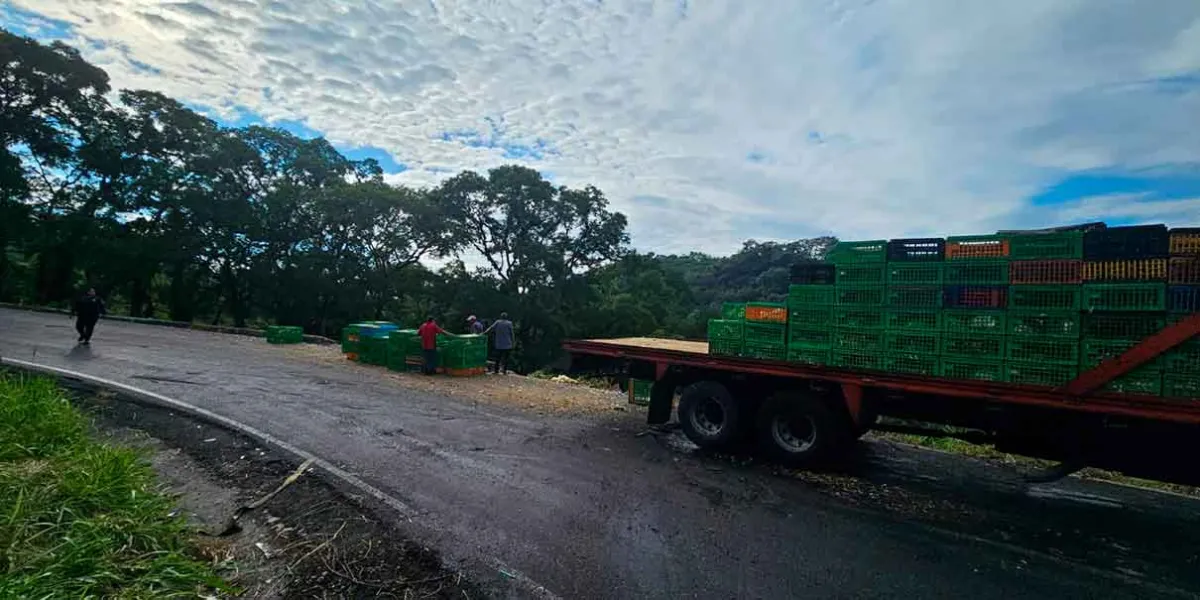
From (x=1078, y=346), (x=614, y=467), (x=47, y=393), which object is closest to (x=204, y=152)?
(x=47, y=393)

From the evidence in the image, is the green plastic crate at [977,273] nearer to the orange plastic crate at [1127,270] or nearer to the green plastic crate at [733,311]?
the orange plastic crate at [1127,270]

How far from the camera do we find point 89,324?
49.0 ft

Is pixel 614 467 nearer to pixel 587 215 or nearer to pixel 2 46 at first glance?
→ pixel 587 215

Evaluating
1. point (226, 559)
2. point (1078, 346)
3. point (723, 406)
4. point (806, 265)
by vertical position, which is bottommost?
point (226, 559)

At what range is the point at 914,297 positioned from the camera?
616cm

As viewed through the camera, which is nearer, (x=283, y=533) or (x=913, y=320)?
(x=283, y=533)

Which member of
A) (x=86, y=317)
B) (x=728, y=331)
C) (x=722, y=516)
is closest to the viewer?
(x=722, y=516)

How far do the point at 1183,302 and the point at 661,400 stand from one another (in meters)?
5.73

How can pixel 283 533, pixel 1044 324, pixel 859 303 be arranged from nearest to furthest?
pixel 283 533 → pixel 1044 324 → pixel 859 303

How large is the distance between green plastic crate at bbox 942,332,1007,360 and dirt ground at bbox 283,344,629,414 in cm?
573

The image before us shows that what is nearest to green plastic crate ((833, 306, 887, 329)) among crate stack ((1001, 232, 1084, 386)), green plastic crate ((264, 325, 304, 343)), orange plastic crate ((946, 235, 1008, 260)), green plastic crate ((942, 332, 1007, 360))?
green plastic crate ((942, 332, 1007, 360))

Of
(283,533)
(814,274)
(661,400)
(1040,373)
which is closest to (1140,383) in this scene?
(1040,373)

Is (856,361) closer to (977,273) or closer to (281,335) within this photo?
(977,273)

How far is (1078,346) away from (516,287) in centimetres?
2973
